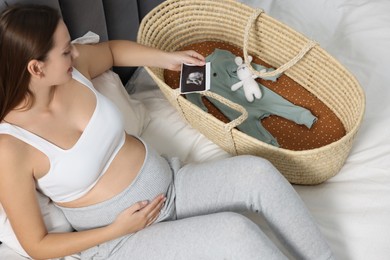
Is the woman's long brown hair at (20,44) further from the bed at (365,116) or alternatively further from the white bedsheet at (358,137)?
the white bedsheet at (358,137)

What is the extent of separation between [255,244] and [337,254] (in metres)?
0.28

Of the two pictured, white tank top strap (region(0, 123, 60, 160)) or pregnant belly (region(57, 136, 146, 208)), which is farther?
pregnant belly (region(57, 136, 146, 208))

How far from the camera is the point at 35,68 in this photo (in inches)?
36.4

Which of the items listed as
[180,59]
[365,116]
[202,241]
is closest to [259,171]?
[202,241]

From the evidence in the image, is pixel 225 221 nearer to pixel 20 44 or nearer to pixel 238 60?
pixel 20 44

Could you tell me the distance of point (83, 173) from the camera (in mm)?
1016

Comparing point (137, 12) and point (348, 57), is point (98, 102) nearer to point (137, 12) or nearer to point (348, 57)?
point (137, 12)

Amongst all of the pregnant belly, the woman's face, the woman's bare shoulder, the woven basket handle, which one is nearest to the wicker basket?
the woven basket handle

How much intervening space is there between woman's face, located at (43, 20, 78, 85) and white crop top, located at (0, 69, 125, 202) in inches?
4.7

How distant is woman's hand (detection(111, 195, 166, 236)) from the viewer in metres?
1.04

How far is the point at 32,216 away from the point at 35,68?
0.97ft

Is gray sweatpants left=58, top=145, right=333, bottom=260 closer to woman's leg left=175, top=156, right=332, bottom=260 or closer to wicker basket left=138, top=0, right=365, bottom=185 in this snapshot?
woman's leg left=175, top=156, right=332, bottom=260

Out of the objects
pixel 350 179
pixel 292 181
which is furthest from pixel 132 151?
pixel 350 179

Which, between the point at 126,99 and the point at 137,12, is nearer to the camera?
the point at 126,99
